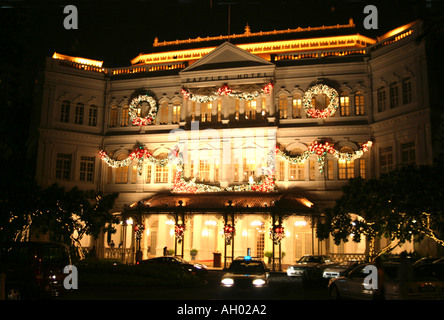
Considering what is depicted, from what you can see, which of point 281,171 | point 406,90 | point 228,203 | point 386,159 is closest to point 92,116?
point 228,203

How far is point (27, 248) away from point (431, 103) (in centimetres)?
2512

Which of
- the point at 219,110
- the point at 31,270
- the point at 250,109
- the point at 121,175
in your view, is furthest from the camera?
the point at 121,175

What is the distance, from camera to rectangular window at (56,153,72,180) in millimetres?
37594

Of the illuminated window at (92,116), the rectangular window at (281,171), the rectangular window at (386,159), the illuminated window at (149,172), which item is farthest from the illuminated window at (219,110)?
the rectangular window at (386,159)

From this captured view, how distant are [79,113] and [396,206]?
86.1ft

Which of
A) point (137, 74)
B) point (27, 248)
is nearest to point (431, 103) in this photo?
point (137, 74)

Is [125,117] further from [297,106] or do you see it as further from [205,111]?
[297,106]

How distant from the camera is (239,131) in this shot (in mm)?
35812

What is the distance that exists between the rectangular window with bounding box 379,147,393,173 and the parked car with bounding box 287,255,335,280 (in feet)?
25.1

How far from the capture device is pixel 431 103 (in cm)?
3034

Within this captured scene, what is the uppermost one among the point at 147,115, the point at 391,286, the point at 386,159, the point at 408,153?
the point at 147,115

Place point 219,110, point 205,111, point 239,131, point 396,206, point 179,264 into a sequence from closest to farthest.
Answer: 1. point 396,206
2. point 179,264
3. point 239,131
4. point 219,110
5. point 205,111
